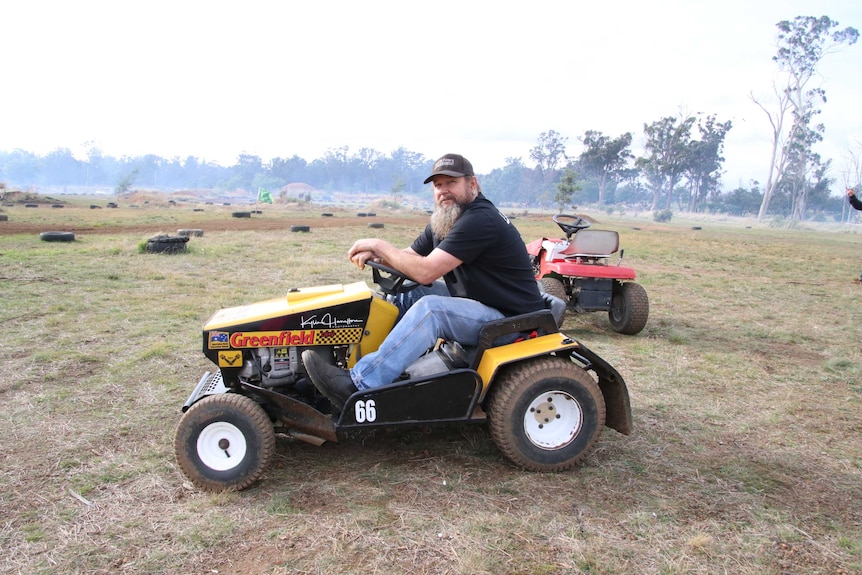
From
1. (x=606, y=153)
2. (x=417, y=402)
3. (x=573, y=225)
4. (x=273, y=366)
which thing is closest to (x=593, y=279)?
(x=573, y=225)

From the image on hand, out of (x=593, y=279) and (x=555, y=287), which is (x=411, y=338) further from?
(x=593, y=279)

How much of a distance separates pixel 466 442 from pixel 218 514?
5.27 ft

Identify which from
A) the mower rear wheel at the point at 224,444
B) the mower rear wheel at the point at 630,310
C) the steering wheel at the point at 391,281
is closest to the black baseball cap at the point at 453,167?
the steering wheel at the point at 391,281

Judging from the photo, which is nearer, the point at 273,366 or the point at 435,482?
the point at 435,482

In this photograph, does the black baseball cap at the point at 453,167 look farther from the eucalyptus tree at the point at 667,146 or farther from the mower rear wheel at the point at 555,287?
the eucalyptus tree at the point at 667,146

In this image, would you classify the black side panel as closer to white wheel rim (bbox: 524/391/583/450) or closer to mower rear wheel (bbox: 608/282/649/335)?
white wheel rim (bbox: 524/391/583/450)

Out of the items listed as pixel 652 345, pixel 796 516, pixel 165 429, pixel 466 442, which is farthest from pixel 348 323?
pixel 652 345

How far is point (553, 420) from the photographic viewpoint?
3695 mm

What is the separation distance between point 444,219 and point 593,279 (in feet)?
14.1

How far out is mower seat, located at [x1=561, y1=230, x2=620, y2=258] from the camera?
787cm

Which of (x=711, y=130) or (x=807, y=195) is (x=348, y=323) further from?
(x=807, y=195)

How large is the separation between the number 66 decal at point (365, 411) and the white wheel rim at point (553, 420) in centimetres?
Answer: 90

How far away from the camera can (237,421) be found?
11.0ft

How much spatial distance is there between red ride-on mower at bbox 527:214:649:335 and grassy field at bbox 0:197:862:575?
2.13 ft
